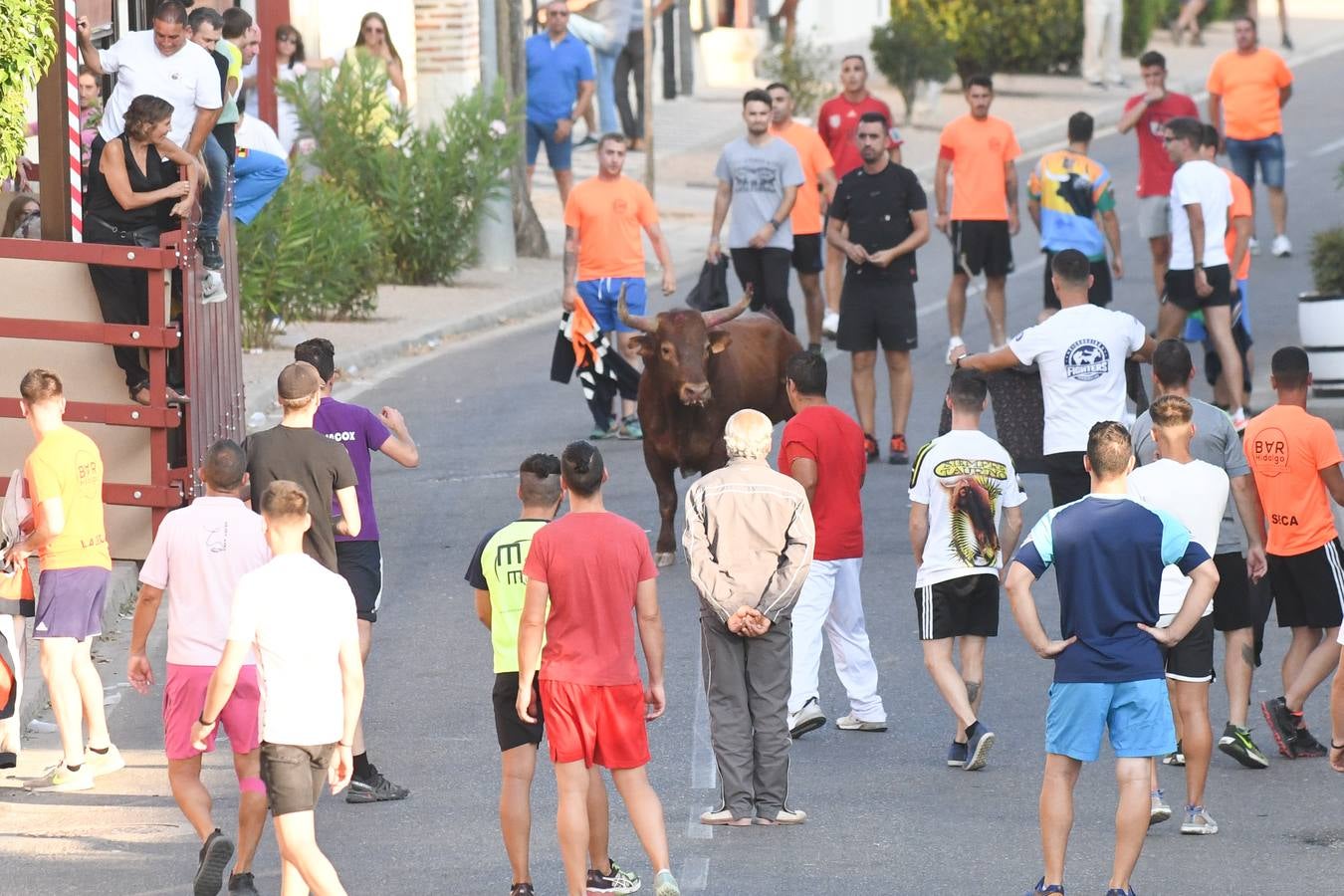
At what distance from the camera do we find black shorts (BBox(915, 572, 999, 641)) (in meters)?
9.80

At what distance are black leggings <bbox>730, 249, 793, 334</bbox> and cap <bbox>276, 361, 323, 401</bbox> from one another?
8.05m

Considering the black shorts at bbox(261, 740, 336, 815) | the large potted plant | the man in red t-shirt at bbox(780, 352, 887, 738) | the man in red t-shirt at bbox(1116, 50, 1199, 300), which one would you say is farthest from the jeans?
the man in red t-shirt at bbox(1116, 50, 1199, 300)

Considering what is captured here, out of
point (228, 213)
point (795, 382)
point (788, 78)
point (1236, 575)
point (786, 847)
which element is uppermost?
point (788, 78)

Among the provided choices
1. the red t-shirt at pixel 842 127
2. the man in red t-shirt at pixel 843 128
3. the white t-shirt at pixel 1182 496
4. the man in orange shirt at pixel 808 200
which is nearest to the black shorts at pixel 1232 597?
the white t-shirt at pixel 1182 496

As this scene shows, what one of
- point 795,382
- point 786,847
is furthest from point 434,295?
point 786,847

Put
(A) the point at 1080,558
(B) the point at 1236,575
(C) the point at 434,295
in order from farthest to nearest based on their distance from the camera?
1. (C) the point at 434,295
2. (B) the point at 1236,575
3. (A) the point at 1080,558

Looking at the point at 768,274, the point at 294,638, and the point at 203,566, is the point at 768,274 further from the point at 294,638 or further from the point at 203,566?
the point at 294,638

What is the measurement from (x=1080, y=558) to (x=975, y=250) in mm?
10539

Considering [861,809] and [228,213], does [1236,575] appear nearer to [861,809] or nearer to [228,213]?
[861,809]

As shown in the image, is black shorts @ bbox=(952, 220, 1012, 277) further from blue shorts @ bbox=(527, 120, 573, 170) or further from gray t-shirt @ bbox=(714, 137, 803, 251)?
blue shorts @ bbox=(527, 120, 573, 170)

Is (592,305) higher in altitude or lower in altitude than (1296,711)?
higher

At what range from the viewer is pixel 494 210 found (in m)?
23.2

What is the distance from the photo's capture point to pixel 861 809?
9.19m

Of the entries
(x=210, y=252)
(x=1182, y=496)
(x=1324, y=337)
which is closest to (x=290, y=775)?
(x=1182, y=496)
